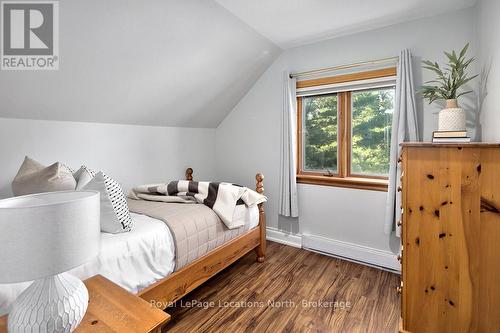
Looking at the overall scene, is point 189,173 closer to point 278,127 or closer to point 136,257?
point 278,127

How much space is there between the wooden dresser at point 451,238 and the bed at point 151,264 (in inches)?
52.3

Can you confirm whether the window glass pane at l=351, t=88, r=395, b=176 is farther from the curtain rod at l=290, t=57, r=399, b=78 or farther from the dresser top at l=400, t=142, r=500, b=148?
the dresser top at l=400, t=142, r=500, b=148

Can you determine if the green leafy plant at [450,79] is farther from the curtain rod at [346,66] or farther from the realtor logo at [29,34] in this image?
the realtor logo at [29,34]

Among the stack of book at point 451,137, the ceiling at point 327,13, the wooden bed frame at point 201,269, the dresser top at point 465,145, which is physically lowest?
the wooden bed frame at point 201,269

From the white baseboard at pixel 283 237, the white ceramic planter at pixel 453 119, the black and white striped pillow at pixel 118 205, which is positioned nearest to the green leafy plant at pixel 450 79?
the white ceramic planter at pixel 453 119

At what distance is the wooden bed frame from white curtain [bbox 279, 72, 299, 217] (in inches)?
16.5

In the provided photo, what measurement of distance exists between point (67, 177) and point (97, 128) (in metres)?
0.91

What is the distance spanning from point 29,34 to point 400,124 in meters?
2.80

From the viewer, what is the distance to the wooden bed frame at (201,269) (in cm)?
158

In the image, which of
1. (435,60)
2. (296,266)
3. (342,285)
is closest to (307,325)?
(342,285)

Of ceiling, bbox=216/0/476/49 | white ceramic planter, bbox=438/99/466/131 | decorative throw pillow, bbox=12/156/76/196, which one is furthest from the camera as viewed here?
ceiling, bbox=216/0/476/49

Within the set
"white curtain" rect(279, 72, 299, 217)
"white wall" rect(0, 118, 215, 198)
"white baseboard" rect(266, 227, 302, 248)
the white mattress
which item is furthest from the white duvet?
"white baseboard" rect(266, 227, 302, 248)

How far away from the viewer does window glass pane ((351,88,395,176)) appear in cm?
253

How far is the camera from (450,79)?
83.4 inches
